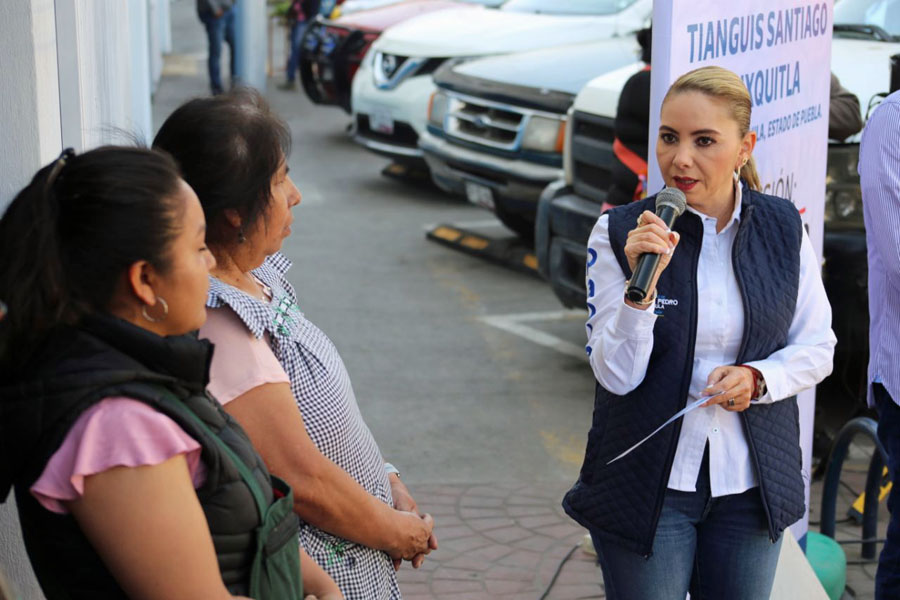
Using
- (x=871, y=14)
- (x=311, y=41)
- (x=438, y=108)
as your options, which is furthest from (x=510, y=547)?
(x=311, y=41)

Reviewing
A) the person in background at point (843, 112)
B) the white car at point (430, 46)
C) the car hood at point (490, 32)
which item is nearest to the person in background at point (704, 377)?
the person in background at point (843, 112)

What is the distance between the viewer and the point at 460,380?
23.2 ft

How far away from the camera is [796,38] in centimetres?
401

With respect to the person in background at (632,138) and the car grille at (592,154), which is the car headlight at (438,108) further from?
the person in background at (632,138)

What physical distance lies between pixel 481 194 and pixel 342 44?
500 centimetres

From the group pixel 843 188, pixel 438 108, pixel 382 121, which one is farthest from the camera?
pixel 382 121

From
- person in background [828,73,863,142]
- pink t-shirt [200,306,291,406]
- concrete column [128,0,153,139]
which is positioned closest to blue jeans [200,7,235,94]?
concrete column [128,0,153,139]

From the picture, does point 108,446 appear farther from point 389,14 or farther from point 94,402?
point 389,14

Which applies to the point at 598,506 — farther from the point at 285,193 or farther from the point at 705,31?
the point at 705,31

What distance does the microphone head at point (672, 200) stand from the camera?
276cm

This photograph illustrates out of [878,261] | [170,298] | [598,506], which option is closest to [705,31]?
[878,261]

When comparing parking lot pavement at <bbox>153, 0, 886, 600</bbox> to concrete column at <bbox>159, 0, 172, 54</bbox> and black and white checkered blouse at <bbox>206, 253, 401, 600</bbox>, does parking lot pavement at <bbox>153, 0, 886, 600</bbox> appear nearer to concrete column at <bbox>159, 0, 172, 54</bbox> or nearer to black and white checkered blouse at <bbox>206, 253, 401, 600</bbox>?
black and white checkered blouse at <bbox>206, 253, 401, 600</bbox>

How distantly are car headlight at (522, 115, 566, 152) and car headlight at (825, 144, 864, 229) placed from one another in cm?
315

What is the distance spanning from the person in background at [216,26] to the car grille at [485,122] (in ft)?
25.1
